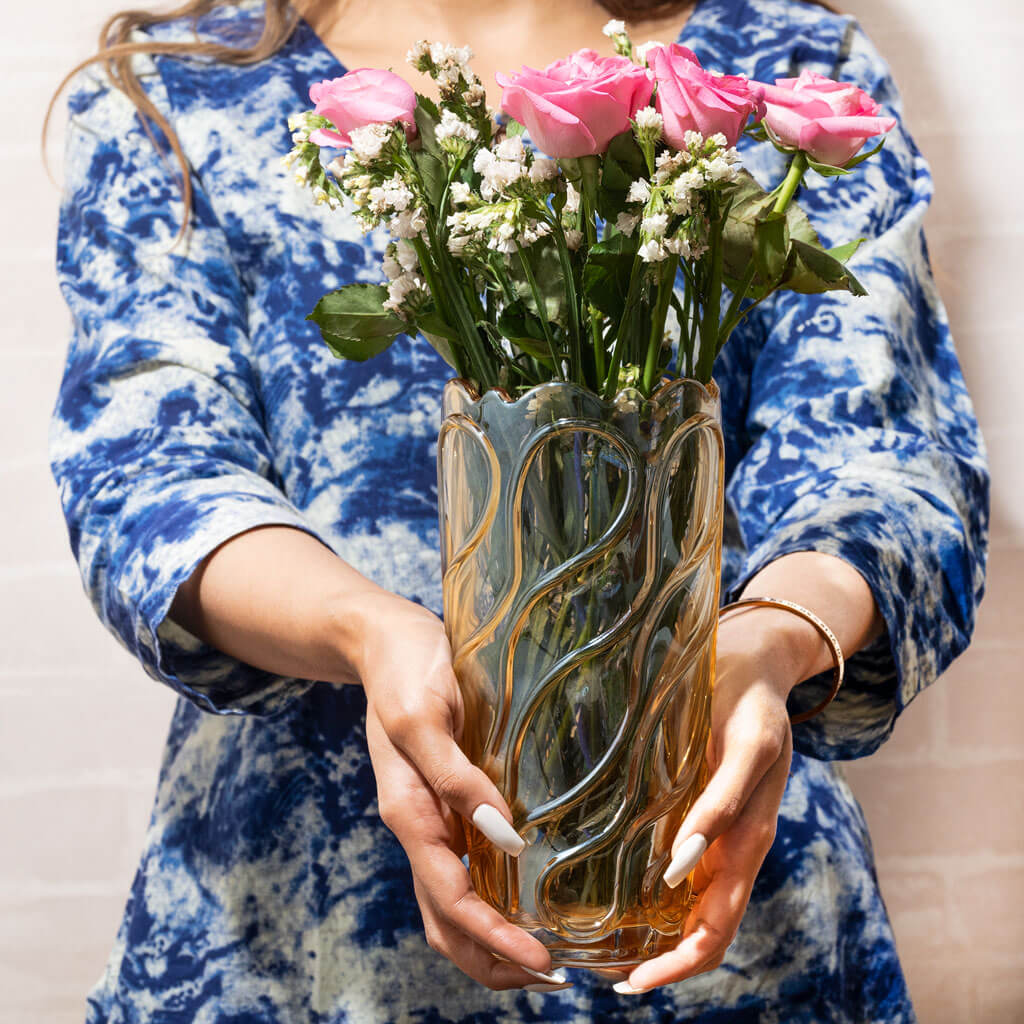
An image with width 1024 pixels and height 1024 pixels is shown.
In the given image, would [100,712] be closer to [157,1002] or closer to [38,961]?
[38,961]

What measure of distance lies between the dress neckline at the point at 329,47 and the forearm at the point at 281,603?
1.35ft

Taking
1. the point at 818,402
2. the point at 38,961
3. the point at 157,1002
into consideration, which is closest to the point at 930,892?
the point at 818,402

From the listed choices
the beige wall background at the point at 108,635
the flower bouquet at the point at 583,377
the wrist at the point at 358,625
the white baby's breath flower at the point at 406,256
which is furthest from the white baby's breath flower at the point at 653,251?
the beige wall background at the point at 108,635

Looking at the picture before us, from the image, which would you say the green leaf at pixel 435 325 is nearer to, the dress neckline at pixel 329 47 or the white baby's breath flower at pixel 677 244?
the white baby's breath flower at pixel 677 244

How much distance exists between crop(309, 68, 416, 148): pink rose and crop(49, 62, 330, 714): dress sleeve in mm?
235

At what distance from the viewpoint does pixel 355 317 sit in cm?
44

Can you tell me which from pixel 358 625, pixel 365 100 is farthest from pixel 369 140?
pixel 358 625

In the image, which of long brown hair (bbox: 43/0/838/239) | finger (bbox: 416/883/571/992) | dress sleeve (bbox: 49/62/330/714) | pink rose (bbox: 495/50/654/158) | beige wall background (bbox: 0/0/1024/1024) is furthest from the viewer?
beige wall background (bbox: 0/0/1024/1024)

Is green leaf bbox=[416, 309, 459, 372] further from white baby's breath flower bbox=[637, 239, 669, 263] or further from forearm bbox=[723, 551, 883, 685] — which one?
forearm bbox=[723, 551, 883, 685]

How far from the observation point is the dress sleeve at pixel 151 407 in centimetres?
58

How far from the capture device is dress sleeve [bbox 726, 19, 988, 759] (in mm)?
594

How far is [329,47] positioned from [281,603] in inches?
19.6

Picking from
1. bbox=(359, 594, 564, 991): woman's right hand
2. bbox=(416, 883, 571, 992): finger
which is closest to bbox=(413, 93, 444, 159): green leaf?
bbox=(359, 594, 564, 991): woman's right hand

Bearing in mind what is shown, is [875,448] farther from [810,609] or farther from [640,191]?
[640,191]
